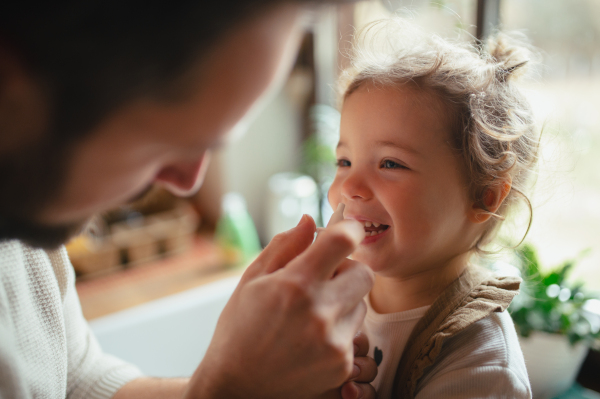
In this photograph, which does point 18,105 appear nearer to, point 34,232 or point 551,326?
point 34,232

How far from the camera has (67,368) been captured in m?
0.82

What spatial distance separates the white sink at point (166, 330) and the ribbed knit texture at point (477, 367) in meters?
1.23

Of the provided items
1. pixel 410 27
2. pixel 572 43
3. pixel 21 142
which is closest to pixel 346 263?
pixel 21 142

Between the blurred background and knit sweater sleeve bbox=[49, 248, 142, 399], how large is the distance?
2.69 feet

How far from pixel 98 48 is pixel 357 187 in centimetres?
50

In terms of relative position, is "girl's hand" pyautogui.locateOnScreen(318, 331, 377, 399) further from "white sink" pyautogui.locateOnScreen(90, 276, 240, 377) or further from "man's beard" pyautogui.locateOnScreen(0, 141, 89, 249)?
"white sink" pyautogui.locateOnScreen(90, 276, 240, 377)

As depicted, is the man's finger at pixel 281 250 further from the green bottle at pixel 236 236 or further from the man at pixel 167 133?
the green bottle at pixel 236 236

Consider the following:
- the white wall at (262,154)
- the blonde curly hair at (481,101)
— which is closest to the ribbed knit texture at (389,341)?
the blonde curly hair at (481,101)

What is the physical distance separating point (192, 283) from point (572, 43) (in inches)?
68.6

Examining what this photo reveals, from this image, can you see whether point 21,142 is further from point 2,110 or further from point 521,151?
point 521,151

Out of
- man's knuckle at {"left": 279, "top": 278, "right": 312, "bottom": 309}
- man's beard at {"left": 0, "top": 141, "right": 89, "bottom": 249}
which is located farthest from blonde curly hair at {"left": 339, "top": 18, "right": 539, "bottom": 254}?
man's beard at {"left": 0, "top": 141, "right": 89, "bottom": 249}

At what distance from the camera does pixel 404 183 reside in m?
0.77

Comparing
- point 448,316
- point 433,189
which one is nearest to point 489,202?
point 433,189

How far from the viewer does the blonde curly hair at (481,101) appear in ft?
2.61
